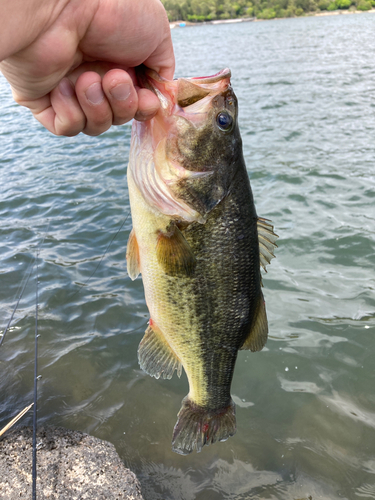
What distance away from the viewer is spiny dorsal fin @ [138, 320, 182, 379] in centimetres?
243

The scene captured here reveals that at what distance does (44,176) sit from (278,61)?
18.5m

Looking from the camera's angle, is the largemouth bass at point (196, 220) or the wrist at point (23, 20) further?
the largemouth bass at point (196, 220)

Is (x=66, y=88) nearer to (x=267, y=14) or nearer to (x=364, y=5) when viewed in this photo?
(x=364, y=5)

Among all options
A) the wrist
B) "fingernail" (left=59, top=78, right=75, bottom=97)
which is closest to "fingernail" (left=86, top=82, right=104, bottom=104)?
"fingernail" (left=59, top=78, right=75, bottom=97)

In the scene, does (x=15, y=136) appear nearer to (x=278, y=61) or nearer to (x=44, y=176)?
(x=44, y=176)

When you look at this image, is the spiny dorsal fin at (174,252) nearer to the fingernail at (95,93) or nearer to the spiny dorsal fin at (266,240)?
the spiny dorsal fin at (266,240)

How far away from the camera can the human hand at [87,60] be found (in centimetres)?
150

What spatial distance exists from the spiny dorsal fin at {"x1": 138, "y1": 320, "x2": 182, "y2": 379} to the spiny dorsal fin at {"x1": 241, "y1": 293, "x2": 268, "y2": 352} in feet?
1.56

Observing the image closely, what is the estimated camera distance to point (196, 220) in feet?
6.63

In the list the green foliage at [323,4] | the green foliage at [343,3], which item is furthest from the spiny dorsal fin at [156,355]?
the green foliage at [343,3]

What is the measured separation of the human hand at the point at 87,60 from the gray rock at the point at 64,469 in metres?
2.45

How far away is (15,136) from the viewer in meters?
13.3

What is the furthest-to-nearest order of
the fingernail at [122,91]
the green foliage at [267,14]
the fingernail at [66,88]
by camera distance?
the green foliage at [267,14], the fingernail at [66,88], the fingernail at [122,91]

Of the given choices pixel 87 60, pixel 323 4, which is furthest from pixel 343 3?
pixel 87 60
